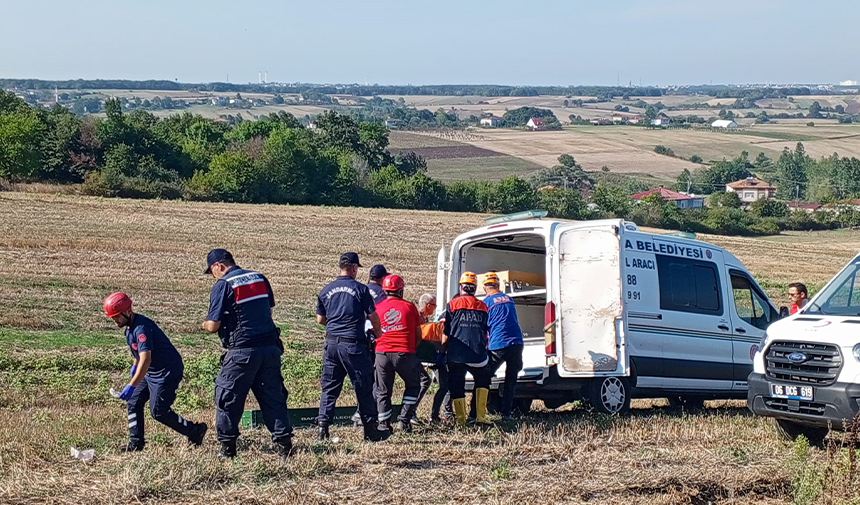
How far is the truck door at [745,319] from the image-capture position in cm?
1309

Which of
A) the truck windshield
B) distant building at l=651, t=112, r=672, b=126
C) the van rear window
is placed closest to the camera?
the truck windshield

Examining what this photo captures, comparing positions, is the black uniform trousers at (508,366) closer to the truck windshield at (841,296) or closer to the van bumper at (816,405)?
the van bumper at (816,405)

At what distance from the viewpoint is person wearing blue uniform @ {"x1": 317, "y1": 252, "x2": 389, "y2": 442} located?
372 inches

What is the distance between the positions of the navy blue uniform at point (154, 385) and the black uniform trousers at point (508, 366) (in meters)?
3.47

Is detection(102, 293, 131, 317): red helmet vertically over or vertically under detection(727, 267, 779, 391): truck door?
over

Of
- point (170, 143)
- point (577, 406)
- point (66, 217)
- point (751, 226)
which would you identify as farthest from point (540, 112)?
point (577, 406)

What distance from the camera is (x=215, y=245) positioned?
34969mm

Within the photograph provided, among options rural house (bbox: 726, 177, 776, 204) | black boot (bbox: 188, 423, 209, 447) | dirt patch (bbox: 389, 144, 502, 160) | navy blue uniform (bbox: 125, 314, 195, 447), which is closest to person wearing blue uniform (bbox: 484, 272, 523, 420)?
black boot (bbox: 188, 423, 209, 447)

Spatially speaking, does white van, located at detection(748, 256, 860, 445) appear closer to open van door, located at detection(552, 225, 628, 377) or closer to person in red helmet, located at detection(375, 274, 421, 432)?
open van door, located at detection(552, 225, 628, 377)

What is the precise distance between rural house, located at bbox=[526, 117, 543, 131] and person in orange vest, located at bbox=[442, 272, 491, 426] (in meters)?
134

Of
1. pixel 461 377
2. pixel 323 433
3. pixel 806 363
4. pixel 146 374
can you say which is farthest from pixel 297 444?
pixel 806 363

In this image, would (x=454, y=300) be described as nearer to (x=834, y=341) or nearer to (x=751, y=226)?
(x=834, y=341)

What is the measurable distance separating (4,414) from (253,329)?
474 centimetres

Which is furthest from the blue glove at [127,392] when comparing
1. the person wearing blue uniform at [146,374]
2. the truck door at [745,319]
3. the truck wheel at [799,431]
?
the truck door at [745,319]
